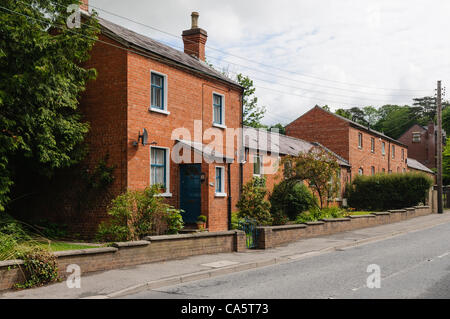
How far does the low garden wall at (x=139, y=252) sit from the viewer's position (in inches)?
343

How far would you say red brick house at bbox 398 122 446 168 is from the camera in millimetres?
68894

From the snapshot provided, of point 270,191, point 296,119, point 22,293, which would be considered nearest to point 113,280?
point 22,293

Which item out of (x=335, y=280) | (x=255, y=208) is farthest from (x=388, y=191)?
(x=335, y=280)

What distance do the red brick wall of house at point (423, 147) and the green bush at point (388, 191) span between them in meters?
38.5

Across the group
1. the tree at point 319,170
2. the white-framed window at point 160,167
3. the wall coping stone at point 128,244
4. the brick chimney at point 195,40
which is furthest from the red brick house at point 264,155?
the wall coping stone at point 128,244

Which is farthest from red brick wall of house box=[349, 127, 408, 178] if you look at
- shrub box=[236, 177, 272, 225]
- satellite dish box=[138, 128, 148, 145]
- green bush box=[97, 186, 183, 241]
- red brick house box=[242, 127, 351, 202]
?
green bush box=[97, 186, 183, 241]

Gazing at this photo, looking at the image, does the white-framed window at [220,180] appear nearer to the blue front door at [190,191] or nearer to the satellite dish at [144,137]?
the blue front door at [190,191]

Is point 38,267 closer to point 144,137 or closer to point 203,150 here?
point 144,137

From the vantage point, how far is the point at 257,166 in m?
25.0

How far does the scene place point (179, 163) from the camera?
17953 millimetres

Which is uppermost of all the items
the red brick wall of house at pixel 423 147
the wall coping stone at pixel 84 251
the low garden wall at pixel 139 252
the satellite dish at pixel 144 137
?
the red brick wall of house at pixel 423 147

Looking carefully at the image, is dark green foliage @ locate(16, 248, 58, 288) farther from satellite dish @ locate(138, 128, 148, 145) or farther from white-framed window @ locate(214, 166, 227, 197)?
white-framed window @ locate(214, 166, 227, 197)

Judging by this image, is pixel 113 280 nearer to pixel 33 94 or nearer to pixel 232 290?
pixel 232 290

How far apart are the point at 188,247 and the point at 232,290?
443 centimetres
